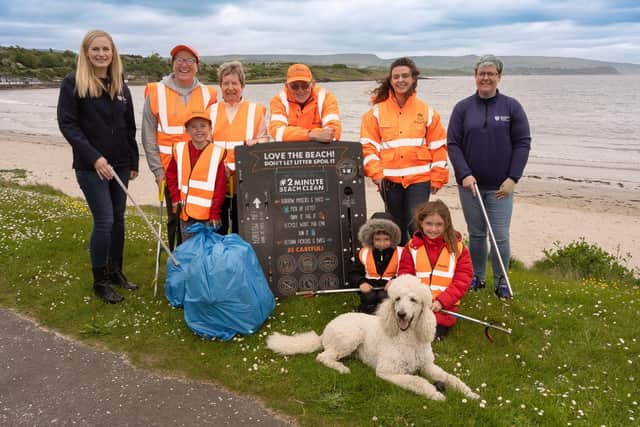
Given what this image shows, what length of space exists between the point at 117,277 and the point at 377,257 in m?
3.78

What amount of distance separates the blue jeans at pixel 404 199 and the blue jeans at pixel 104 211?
346cm

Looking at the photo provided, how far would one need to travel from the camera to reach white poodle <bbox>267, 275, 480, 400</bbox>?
4.96 m

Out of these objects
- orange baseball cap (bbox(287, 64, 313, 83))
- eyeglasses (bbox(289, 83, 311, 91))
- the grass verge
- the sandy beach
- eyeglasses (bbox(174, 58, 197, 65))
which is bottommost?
the sandy beach

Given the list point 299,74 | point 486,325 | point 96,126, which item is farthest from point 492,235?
point 96,126

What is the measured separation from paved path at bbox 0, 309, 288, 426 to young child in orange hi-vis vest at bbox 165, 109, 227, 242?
201cm

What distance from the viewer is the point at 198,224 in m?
6.49

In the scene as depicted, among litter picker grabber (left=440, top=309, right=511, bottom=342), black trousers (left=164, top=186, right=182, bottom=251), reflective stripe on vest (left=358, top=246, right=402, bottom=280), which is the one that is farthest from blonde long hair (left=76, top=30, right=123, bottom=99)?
litter picker grabber (left=440, top=309, right=511, bottom=342)

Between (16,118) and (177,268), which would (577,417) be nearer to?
(177,268)

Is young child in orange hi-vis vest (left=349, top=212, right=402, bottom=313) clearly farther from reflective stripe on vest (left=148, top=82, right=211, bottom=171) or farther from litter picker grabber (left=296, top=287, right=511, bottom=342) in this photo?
reflective stripe on vest (left=148, top=82, right=211, bottom=171)

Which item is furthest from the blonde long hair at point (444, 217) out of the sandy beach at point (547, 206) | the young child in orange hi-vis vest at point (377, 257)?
the sandy beach at point (547, 206)

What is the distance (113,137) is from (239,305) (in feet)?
8.72

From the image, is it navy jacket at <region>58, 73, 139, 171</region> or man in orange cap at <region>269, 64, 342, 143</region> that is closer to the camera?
navy jacket at <region>58, 73, 139, 171</region>

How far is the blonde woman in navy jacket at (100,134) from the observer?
6.27 metres

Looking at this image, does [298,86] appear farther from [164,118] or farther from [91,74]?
[91,74]
